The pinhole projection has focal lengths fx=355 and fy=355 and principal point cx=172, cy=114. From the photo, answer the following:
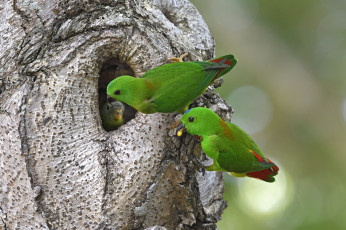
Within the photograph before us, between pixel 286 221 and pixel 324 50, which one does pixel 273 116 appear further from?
pixel 286 221

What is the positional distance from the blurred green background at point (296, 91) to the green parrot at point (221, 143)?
2781 mm

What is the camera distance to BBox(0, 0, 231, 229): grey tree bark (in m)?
2.07

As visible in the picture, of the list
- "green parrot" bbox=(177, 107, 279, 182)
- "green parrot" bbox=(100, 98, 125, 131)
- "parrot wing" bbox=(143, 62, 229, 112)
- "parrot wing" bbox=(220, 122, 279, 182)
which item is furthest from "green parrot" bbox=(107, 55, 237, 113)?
"green parrot" bbox=(100, 98, 125, 131)

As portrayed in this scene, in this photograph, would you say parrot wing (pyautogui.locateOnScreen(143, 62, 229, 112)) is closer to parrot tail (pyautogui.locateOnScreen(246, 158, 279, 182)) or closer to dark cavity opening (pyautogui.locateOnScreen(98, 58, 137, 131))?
dark cavity opening (pyautogui.locateOnScreen(98, 58, 137, 131))

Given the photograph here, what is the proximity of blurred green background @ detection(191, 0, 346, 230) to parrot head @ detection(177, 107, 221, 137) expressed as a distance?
2.91 metres

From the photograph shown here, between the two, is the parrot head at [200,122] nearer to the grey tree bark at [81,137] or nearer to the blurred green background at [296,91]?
the grey tree bark at [81,137]

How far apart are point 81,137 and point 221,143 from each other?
0.85 metres

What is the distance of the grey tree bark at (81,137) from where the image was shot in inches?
81.7

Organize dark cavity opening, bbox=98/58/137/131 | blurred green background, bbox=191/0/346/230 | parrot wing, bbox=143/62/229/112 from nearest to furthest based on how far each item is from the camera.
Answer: parrot wing, bbox=143/62/229/112, dark cavity opening, bbox=98/58/137/131, blurred green background, bbox=191/0/346/230

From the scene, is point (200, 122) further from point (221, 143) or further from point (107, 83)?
point (107, 83)

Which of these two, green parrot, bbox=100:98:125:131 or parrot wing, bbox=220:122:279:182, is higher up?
parrot wing, bbox=220:122:279:182

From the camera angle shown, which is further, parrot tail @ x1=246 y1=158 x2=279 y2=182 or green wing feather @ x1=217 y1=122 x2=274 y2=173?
parrot tail @ x1=246 y1=158 x2=279 y2=182

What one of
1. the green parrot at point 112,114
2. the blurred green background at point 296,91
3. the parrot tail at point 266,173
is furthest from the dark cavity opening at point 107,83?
the blurred green background at point 296,91

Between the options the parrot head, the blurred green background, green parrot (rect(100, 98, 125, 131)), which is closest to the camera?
the parrot head
